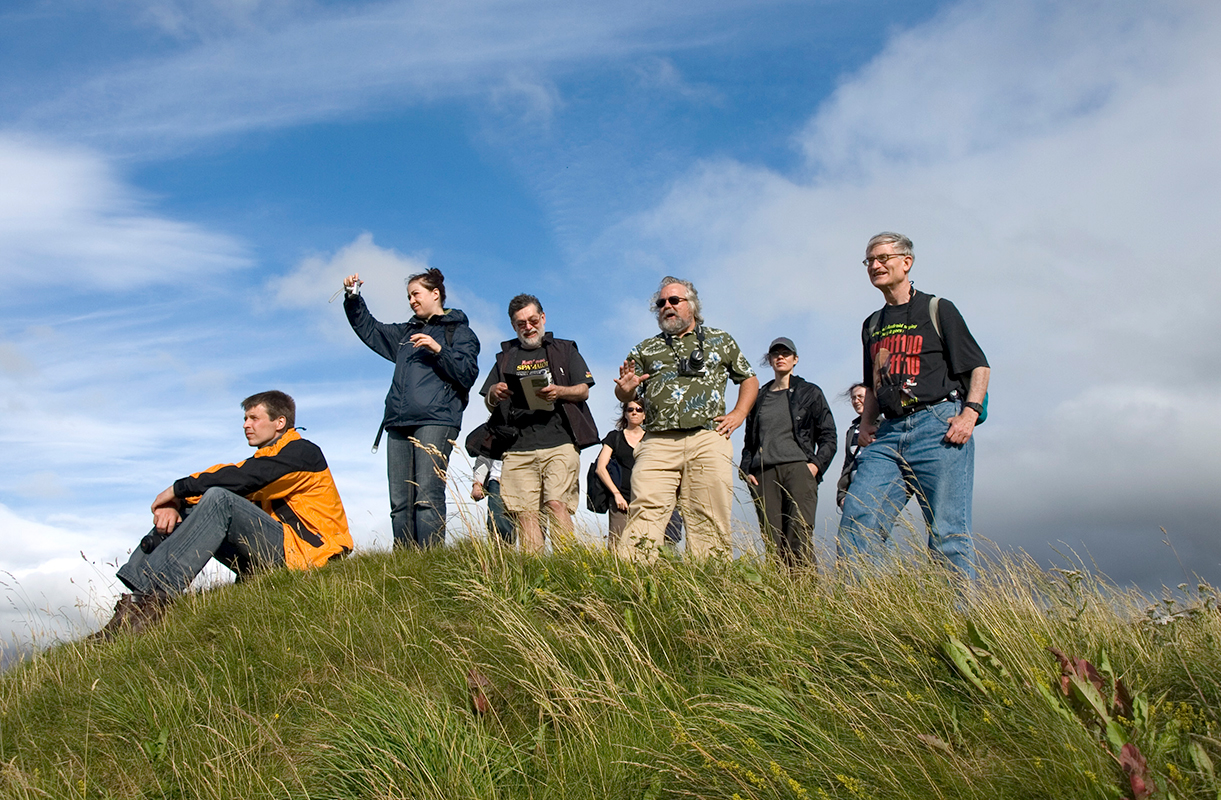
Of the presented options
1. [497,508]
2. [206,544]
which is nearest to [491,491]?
[497,508]

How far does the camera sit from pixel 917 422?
5051 mm

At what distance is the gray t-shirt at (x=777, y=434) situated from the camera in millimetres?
7594

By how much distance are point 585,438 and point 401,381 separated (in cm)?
166

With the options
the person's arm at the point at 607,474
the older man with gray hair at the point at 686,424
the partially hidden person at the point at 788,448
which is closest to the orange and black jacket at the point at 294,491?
the older man with gray hair at the point at 686,424

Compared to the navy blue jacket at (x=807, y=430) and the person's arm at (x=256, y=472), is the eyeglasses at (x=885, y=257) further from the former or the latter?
the person's arm at (x=256, y=472)

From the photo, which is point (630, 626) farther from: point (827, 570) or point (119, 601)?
point (119, 601)

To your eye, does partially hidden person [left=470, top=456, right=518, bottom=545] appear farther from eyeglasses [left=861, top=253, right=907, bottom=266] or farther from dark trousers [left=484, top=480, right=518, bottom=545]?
eyeglasses [left=861, top=253, right=907, bottom=266]

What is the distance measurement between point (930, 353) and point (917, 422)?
42 cm

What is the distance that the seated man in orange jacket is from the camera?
Answer: 5883mm

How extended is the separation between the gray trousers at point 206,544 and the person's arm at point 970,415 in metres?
4.71

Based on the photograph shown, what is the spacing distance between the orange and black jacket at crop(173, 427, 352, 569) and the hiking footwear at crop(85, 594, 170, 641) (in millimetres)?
756

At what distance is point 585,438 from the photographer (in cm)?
682

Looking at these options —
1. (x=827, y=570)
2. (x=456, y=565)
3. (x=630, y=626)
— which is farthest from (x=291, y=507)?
(x=827, y=570)

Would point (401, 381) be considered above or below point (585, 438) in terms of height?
above
